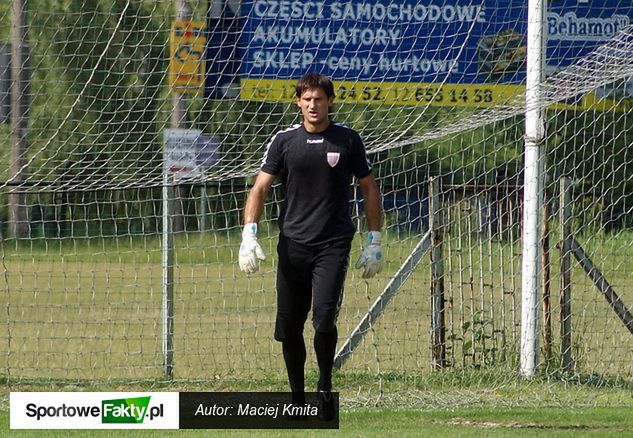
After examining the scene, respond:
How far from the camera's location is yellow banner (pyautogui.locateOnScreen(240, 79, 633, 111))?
34.9 feet

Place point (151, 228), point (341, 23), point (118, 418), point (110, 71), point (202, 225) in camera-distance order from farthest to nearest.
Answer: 1. point (151, 228)
2. point (202, 225)
3. point (341, 23)
4. point (110, 71)
5. point (118, 418)

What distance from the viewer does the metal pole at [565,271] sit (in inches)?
420

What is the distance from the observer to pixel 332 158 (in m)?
7.57

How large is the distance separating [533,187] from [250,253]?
329 centimetres

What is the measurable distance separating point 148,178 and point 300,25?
1.76 metres

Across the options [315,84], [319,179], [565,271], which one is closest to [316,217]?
[319,179]

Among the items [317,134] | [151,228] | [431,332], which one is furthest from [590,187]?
[317,134]

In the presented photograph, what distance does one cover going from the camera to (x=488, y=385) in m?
10.3

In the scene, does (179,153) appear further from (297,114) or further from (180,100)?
(297,114)

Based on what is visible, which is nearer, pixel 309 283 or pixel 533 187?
pixel 309 283

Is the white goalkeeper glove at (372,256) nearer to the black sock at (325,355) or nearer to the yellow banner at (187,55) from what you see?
the black sock at (325,355)

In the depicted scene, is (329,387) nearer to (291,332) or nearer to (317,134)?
(291,332)

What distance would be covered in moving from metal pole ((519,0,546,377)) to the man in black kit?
2675mm
